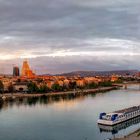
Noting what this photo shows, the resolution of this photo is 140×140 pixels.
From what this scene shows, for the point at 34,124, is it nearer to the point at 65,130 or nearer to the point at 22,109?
the point at 65,130

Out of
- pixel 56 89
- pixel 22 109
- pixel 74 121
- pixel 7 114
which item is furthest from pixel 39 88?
pixel 74 121

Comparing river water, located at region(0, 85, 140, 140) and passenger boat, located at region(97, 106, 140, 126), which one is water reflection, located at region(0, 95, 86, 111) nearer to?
river water, located at region(0, 85, 140, 140)

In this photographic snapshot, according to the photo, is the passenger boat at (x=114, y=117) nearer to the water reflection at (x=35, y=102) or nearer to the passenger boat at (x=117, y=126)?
the passenger boat at (x=117, y=126)

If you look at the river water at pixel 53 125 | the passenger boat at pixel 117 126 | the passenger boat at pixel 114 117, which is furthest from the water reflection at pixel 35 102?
the passenger boat at pixel 117 126

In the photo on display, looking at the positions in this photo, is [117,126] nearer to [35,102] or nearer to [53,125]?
[53,125]

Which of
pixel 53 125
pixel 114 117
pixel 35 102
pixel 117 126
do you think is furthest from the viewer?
pixel 35 102

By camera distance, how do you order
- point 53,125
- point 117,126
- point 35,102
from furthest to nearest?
point 35,102 < point 117,126 < point 53,125

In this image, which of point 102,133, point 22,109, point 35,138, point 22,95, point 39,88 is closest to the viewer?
point 35,138

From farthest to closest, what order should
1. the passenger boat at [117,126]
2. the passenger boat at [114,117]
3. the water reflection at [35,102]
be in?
the water reflection at [35,102], the passenger boat at [114,117], the passenger boat at [117,126]

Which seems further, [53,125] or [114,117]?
[114,117]

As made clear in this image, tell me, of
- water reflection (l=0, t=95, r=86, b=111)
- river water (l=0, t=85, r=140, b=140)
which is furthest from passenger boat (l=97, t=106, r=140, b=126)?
water reflection (l=0, t=95, r=86, b=111)

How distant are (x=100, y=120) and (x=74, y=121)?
3.83 feet

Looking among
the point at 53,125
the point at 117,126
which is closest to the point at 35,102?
the point at 53,125

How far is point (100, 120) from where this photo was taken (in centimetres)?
1533
